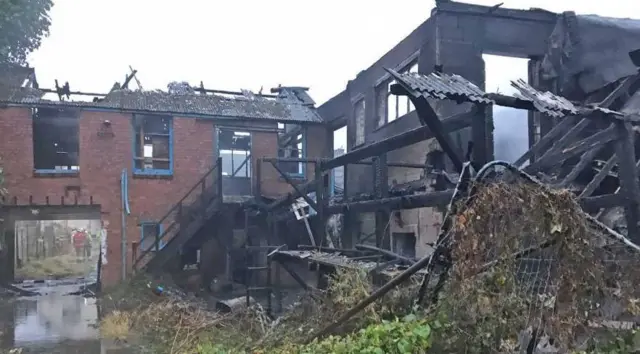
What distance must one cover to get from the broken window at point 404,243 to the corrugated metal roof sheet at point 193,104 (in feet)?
22.3

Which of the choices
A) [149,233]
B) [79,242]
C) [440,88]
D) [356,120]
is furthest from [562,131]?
[79,242]

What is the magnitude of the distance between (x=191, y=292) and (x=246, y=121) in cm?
645

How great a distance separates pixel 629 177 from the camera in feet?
17.9

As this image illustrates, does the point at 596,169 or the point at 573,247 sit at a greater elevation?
the point at 596,169

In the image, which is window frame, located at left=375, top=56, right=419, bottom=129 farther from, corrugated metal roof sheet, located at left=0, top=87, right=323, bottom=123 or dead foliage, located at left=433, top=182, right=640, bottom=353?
dead foliage, located at left=433, top=182, right=640, bottom=353

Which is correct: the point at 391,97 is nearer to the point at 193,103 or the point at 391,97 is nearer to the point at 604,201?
the point at 193,103

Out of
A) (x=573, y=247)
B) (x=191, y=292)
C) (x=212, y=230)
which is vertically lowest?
(x=191, y=292)

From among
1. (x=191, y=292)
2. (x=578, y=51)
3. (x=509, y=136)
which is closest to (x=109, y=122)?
(x=191, y=292)

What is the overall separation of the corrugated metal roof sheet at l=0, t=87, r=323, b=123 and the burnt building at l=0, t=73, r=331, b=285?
0.04 m

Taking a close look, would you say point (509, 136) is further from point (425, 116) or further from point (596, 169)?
point (425, 116)

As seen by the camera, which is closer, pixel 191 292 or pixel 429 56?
pixel 429 56

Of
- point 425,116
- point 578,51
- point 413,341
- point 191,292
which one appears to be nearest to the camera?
point 413,341

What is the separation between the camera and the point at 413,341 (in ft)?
13.3

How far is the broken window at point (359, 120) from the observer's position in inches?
742
